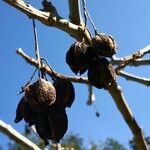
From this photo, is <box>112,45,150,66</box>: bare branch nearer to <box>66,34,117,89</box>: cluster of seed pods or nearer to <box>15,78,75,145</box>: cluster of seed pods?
<box>66,34,117,89</box>: cluster of seed pods

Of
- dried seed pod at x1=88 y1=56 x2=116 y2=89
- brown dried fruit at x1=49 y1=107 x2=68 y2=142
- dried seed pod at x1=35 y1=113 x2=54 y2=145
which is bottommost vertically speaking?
dried seed pod at x1=35 y1=113 x2=54 y2=145

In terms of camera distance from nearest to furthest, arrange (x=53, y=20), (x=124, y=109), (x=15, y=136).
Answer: (x=53, y=20) < (x=124, y=109) < (x=15, y=136)

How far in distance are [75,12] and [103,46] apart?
463 mm

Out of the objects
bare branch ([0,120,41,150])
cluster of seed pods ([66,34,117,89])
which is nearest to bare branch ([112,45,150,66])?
cluster of seed pods ([66,34,117,89])

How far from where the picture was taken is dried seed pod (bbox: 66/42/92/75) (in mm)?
2363

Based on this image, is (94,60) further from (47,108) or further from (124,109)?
(124,109)

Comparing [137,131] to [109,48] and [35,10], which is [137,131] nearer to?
[109,48]

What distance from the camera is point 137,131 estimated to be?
2.93 meters

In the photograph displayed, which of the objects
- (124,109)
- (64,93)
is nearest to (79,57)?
(64,93)

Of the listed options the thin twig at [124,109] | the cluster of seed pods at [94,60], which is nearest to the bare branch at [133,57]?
the thin twig at [124,109]

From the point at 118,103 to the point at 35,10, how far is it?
684 mm

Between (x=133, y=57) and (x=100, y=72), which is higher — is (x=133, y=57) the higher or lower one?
the higher one

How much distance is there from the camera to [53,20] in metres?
2.60

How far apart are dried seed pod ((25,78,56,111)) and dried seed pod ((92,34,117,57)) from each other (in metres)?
0.27
